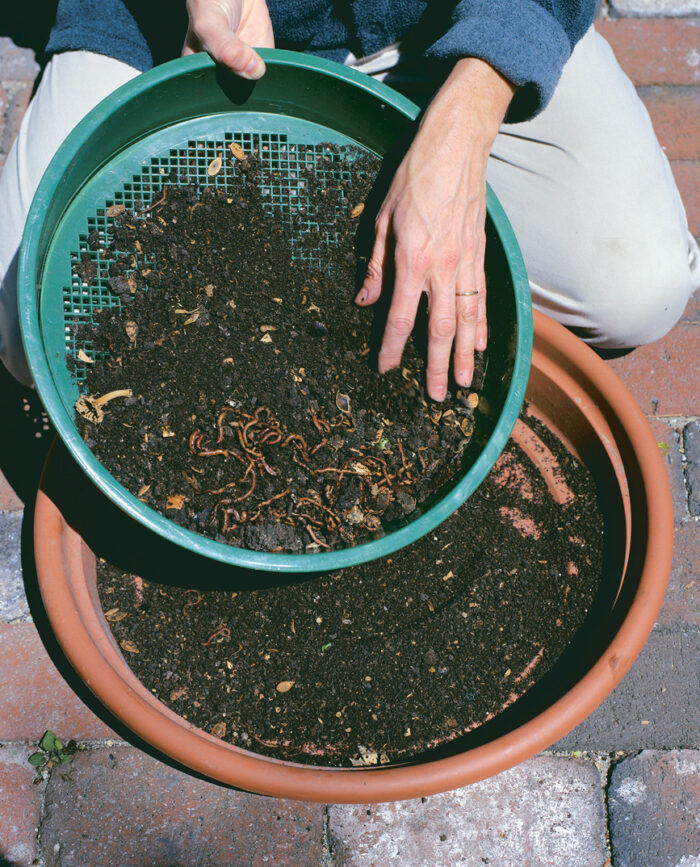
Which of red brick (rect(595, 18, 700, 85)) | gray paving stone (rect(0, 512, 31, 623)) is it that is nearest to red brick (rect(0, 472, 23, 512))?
gray paving stone (rect(0, 512, 31, 623))

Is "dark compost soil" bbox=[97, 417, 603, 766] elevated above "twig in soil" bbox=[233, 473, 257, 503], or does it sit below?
below

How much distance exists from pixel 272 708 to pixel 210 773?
0.16 m

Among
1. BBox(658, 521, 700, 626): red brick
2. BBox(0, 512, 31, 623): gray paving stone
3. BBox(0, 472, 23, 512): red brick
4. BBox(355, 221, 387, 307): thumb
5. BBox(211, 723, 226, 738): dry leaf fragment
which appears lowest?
BBox(0, 512, 31, 623): gray paving stone

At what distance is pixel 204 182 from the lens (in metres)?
1.13

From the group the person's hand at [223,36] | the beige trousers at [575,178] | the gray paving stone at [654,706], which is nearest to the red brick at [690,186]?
the beige trousers at [575,178]

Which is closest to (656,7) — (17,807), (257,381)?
(257,381)

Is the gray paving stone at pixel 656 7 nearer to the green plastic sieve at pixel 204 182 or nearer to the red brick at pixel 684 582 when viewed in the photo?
the green plastic sieve at pixel 204 182

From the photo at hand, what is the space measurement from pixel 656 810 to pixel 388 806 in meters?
0.50

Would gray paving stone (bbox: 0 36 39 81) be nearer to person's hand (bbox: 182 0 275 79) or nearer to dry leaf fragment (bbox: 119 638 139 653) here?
person's hand (bbox: 182 0 275 79)

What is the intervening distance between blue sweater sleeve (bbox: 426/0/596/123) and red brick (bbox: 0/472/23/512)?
1.20m

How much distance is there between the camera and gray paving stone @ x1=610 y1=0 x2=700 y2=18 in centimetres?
193

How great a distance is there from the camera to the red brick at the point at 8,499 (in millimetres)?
1512

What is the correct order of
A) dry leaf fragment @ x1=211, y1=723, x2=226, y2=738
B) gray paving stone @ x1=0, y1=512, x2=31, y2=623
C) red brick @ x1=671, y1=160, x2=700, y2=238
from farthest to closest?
red brick @ x1=671, y1=160, x2=700, y2=238 < gray paving stone @ x1=0, y1=512, x2=31, y2=623 < dry leaf fragment @ x1=211, y1=723, x2=226, y2=738

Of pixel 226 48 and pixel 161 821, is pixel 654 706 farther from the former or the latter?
pixel 226 48
